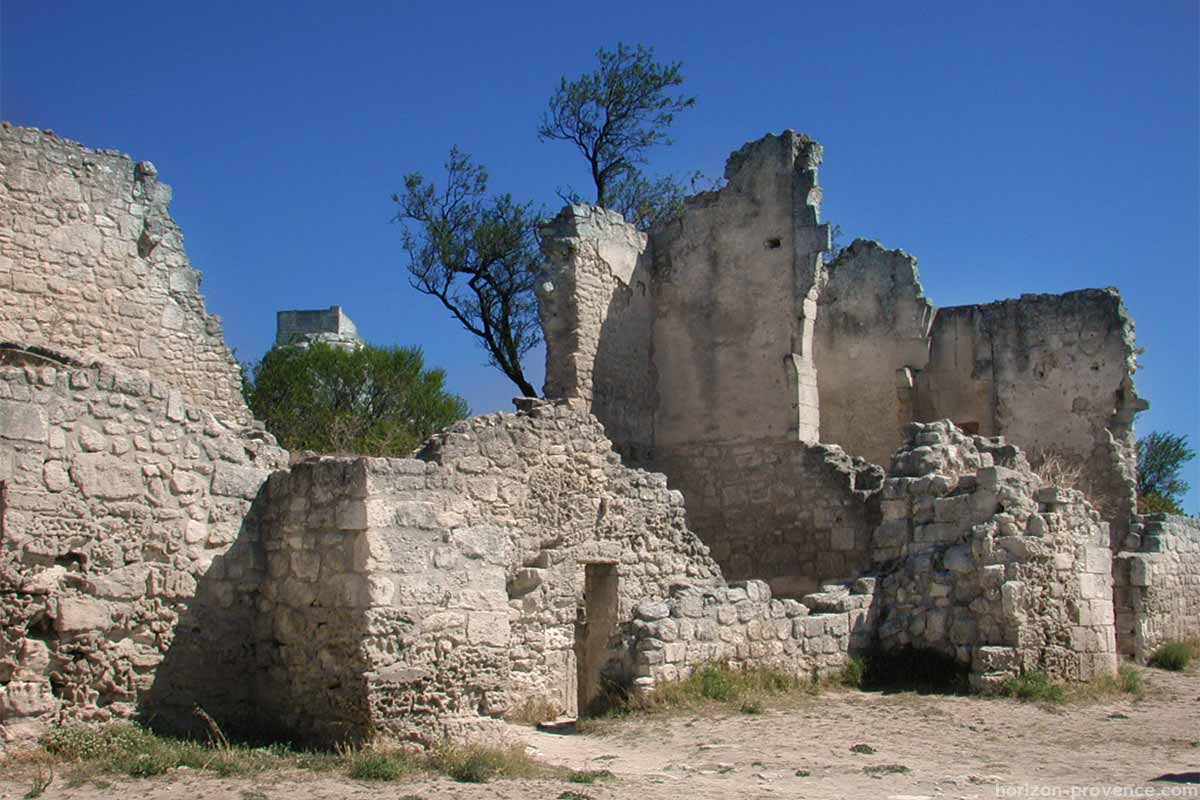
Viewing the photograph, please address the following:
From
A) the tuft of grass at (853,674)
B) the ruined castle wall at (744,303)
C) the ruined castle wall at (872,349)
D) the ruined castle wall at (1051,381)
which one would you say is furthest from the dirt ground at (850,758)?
the ruined castle wall at (872,349)

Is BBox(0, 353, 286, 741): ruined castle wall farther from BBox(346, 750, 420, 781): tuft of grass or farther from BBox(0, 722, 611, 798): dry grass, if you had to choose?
BBox(346, 750, 420, 781): tuft of grass

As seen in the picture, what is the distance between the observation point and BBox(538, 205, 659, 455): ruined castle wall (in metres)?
16.4

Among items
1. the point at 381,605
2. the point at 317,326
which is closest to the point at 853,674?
the point at 381,605

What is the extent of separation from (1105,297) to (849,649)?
932 cm

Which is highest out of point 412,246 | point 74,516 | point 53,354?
point 412,246

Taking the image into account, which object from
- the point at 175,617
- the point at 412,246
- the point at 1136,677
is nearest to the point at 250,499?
the point at 175,617

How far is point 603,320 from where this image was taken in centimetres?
1691

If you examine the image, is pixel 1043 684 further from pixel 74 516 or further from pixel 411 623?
pixel 74 516

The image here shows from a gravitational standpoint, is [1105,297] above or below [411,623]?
above

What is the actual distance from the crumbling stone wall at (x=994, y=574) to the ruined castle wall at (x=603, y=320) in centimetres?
467

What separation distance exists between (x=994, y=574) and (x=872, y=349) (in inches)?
324

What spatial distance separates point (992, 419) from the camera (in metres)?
19.7

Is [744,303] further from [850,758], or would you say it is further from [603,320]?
[850,758]

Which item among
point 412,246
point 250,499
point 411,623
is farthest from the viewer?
point 412,246
